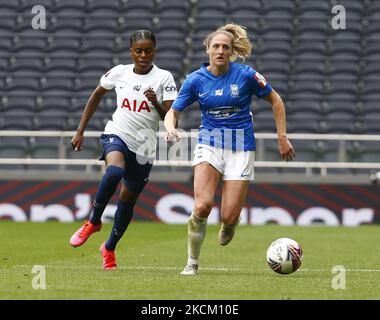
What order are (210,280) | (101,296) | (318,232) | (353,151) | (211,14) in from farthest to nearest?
(211,14)
(353,151)
(318,232)
(210,280)
(101,296)

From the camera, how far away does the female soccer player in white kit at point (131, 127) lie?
1075 centimetres

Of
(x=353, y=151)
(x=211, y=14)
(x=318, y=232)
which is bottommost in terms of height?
(x=318, y=232)

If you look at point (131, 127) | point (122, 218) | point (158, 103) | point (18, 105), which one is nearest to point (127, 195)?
point (122, 218)

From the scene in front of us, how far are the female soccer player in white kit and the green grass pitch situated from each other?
519 mm

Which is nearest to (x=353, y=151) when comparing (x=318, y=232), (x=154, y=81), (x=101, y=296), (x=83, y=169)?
(x=318, y=232)

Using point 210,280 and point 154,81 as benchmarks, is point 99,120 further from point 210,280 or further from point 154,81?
point 210,280

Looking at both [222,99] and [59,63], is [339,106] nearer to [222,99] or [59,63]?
[59,63]

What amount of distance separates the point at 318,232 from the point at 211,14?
31.9ft

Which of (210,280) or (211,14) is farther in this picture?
(211,14)

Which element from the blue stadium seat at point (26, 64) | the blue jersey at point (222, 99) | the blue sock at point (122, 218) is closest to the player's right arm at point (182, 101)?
the blue jersey at point (222, 99)

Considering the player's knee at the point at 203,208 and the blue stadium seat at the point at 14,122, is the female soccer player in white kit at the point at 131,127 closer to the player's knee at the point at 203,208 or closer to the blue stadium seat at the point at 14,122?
the player's knee at the point at 203,208
